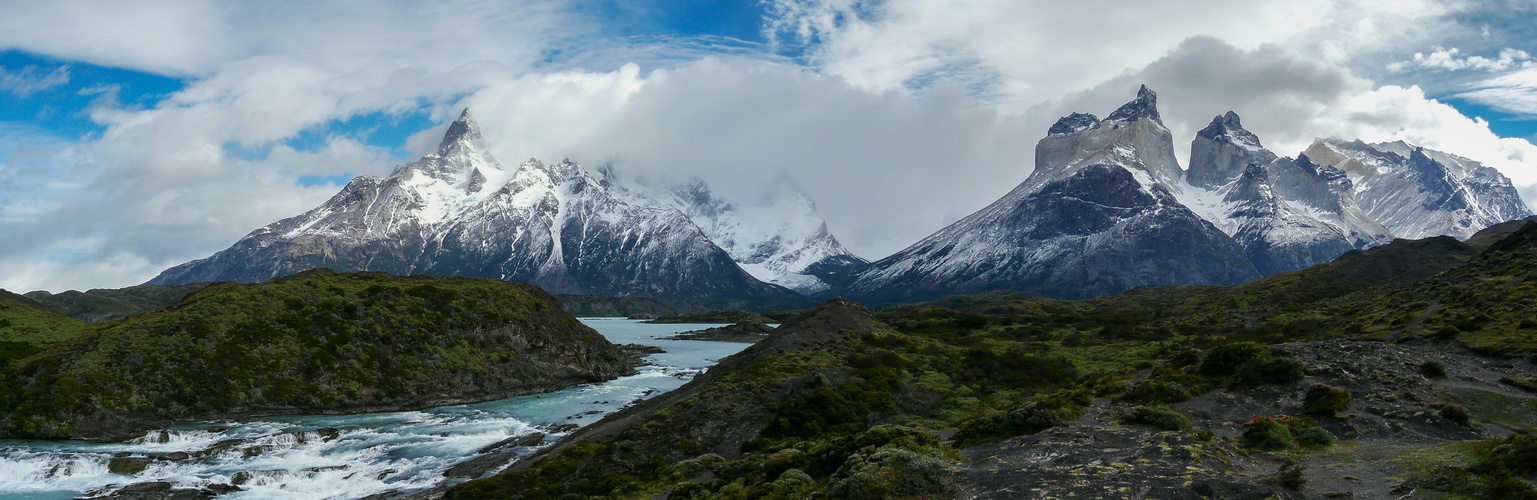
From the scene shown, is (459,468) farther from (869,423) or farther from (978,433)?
(978,433)

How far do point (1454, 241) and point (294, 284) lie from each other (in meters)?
222

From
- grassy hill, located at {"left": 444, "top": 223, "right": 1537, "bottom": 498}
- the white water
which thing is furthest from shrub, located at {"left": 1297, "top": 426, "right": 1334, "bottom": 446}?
the white water

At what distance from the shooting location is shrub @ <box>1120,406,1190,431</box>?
27.6 metres

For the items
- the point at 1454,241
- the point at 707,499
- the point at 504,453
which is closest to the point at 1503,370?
the point at 707,499

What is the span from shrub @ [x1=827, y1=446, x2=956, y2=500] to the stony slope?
6813 centimetres

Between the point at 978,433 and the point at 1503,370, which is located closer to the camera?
the point at 978,433

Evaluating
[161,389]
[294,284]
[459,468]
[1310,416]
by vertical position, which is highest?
[294,284]

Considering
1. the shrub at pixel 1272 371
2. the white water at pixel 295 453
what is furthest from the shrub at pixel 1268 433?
the white water at pixel 295 453

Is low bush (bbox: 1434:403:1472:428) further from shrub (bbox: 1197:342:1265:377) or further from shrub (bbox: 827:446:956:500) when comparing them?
shrub (bbox: 827:446:956:500)

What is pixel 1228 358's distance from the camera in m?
36.7

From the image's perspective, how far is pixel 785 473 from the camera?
94.9 ft

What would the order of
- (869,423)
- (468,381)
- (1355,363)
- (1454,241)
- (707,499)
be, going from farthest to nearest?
1. (1454,241)
2. (468,381)
3. (869,423)
4. (1355,363)
5. (707,499)

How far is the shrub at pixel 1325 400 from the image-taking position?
1096 inches

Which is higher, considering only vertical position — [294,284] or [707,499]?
[294,284]
